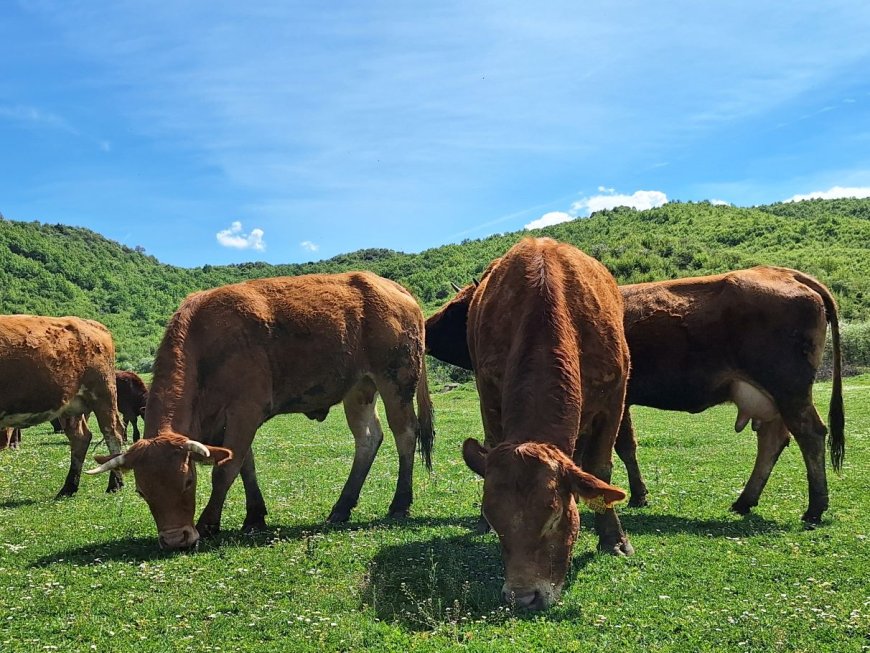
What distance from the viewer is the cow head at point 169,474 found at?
7.99m

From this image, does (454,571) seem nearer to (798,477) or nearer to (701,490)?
(701,490)

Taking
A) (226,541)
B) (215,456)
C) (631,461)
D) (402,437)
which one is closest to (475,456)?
(215,456)

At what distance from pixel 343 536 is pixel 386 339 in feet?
10.00

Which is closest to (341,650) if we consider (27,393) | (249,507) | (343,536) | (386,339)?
(343,536)

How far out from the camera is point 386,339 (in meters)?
10.5

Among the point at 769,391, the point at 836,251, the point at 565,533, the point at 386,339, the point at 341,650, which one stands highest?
the point at 836,251

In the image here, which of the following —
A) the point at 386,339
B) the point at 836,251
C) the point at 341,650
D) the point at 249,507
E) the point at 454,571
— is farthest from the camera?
the point at 836,251

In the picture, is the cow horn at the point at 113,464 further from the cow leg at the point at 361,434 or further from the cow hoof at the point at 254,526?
the cow leg at the point at 361,434

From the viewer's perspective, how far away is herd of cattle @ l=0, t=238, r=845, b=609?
6.10m

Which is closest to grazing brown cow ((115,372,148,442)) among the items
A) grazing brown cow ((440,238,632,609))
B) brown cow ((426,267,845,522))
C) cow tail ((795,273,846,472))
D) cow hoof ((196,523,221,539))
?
cow hoof ((196,523,221,539))

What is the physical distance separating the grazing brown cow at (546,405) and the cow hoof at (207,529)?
3.77 metres

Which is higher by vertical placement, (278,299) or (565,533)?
(278,299)

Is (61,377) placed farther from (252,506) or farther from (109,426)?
(252,506)

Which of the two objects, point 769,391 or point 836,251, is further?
point 836,251
